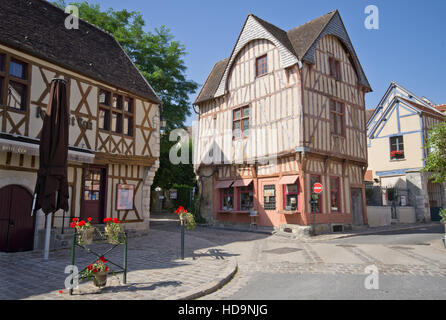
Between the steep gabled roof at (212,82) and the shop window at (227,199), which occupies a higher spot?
the steep gabled roof at (212,82)

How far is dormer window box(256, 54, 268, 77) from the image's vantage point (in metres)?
16.7

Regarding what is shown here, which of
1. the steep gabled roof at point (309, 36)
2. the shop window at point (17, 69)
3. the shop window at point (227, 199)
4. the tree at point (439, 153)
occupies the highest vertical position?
the steep gabled roof at point (309, 36)

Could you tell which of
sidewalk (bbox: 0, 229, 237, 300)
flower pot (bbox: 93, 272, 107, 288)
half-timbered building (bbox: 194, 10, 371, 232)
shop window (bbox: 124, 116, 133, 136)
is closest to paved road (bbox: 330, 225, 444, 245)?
half-timbered building (bbox: 194, 10, 371, 232)

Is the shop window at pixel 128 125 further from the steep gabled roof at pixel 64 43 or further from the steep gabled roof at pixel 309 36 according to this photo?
the steep gabled roof at pixel 309 36

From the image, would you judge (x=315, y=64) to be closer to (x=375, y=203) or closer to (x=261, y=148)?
(x=261, y=148)

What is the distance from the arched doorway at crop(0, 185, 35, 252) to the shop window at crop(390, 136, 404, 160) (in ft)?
76.2

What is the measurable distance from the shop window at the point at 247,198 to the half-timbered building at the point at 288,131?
5cm

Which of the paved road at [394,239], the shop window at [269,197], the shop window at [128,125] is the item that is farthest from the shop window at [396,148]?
the shop window at [128,125]

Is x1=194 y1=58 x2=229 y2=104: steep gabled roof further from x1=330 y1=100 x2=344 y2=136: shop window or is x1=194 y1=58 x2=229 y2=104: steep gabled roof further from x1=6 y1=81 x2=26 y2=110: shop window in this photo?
x1=6 y1=81 x2=26 y2=110: shop window

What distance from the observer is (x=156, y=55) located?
19250 millimetres

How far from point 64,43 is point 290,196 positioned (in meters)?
11.3

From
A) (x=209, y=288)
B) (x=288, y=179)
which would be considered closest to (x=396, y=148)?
(x=288, y=179)

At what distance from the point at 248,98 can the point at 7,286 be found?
1411cm

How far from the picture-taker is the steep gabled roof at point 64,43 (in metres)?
9.59
